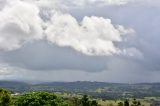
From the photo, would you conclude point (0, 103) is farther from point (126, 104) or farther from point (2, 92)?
point (126, 104)

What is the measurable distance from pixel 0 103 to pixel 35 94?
29.7m

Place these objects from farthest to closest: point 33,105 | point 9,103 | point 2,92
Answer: point 2,92 < point 9,103 < point 33,105

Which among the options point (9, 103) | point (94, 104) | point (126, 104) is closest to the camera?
point (9, 103)

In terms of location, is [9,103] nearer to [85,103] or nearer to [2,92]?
[2,92]

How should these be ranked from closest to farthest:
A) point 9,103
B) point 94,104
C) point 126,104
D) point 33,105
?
point 33,105
point 9,103
point 126,104
point 94,104

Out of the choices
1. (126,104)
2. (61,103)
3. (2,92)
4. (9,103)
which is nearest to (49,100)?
(61,103)

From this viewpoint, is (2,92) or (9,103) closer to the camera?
(9,103)

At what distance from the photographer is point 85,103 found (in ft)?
595

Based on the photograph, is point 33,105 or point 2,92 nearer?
point 33,105

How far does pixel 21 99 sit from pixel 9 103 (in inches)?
1015

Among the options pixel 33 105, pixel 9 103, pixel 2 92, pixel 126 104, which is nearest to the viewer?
pixel 33 105

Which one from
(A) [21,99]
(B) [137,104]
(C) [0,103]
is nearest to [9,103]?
(C) [0,103]

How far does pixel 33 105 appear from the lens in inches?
4584

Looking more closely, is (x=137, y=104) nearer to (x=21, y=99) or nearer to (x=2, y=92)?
(x=2, y=92)
